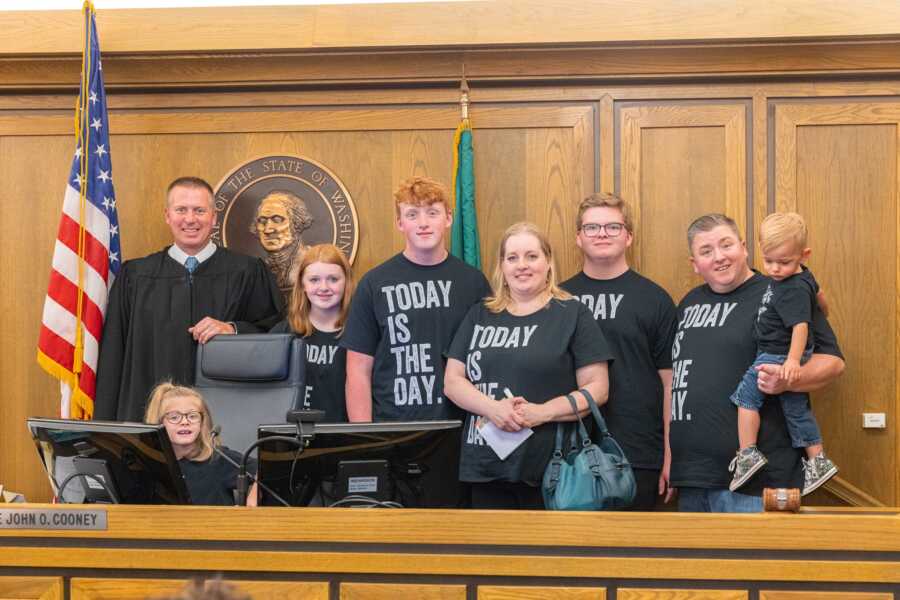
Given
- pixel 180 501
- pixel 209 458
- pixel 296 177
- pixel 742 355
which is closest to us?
pixel 180 501

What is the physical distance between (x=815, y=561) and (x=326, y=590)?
1183mm

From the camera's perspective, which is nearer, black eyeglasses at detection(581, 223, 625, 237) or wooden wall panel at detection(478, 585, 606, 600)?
wooden wall panel at detection(478, 585, 606, 600)

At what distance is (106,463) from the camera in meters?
2.95

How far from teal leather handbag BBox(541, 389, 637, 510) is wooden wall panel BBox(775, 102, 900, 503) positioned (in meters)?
1.78

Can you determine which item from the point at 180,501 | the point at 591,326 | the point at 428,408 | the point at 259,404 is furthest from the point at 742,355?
the point at 180,501

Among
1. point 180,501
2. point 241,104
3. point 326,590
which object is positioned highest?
point 241,104

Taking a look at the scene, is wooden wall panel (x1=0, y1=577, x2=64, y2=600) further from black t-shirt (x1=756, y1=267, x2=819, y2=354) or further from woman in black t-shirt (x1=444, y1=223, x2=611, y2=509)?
black t-shirt (x1=756, y1=267, x2=819, y2=354)

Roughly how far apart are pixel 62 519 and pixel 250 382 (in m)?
1.28

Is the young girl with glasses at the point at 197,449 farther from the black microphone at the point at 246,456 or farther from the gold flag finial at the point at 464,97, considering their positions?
the gold flag finial at the point at 464,97

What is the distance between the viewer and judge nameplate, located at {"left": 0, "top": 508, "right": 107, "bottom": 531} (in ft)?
9.23

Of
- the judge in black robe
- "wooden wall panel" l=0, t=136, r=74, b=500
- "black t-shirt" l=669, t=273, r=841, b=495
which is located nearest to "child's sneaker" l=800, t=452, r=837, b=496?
"black t-shirt" l=669, t=273, r=841, b=495

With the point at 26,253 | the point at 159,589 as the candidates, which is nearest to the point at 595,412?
the point at 159,589

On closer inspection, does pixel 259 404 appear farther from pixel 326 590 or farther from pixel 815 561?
pixel 815 561

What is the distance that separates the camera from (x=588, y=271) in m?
4.41
